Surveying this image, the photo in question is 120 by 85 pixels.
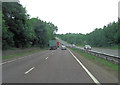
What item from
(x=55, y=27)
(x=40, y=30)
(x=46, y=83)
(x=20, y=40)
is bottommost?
(x=46, y=83)

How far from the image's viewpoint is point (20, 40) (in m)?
38.0

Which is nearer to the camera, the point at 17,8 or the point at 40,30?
the point at 17,8

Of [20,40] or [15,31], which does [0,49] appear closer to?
[15,31]

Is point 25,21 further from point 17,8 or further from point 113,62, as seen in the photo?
point 113,62

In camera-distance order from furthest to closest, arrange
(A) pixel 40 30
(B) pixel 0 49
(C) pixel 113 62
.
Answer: (A) pixel 40 30, (B) pixel 0 49, (C) pixel 113 62

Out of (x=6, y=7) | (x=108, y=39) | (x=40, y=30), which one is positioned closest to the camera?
(x=6, y=7)

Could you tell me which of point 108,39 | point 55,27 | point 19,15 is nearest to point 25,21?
point 19,15

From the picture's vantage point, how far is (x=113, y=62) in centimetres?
1274

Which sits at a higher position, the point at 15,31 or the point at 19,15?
A: the point at 19,15

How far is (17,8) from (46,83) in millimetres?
30696

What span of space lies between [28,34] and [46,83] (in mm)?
32250

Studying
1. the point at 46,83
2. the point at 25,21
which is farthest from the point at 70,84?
the point at 25,21

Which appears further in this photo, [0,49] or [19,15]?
[19,15]

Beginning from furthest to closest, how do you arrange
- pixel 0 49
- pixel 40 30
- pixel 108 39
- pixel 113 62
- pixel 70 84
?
pixel 108 39 → pixel 40 30 → pixel 0 49 → pixel 113 62 → pixel 70 84
